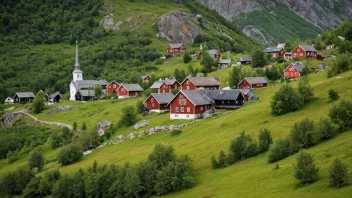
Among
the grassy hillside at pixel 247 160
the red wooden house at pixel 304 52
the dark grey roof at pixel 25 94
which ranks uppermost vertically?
the red wooden house at pixel 304 52

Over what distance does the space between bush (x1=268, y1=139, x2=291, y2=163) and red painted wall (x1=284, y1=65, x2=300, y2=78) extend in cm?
6565

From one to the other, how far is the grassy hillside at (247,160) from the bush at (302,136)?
1.33 metres

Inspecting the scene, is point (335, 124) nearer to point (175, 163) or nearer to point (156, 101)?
point (175, 163)

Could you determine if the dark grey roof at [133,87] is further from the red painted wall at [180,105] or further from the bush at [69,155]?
the bush at [69,155]

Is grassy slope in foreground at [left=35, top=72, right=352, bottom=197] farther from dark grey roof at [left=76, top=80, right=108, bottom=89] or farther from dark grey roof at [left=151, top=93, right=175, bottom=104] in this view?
dark grey roof at [left=76, top=80, right=108, bottom=89]

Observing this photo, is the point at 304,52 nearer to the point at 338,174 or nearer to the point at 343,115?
the point at 343,115

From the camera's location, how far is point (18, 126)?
438 ft

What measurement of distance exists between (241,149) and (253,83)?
54211mm

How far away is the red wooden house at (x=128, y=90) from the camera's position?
13838cm

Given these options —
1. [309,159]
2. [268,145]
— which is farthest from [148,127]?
[309,159]

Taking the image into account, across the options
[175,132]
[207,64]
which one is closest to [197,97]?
[175,132]

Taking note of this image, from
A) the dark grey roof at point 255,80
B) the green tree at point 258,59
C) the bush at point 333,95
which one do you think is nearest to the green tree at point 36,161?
the dark grey roof at point 255,80

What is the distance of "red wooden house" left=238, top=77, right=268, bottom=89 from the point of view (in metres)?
111

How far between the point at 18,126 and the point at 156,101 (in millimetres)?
55624
